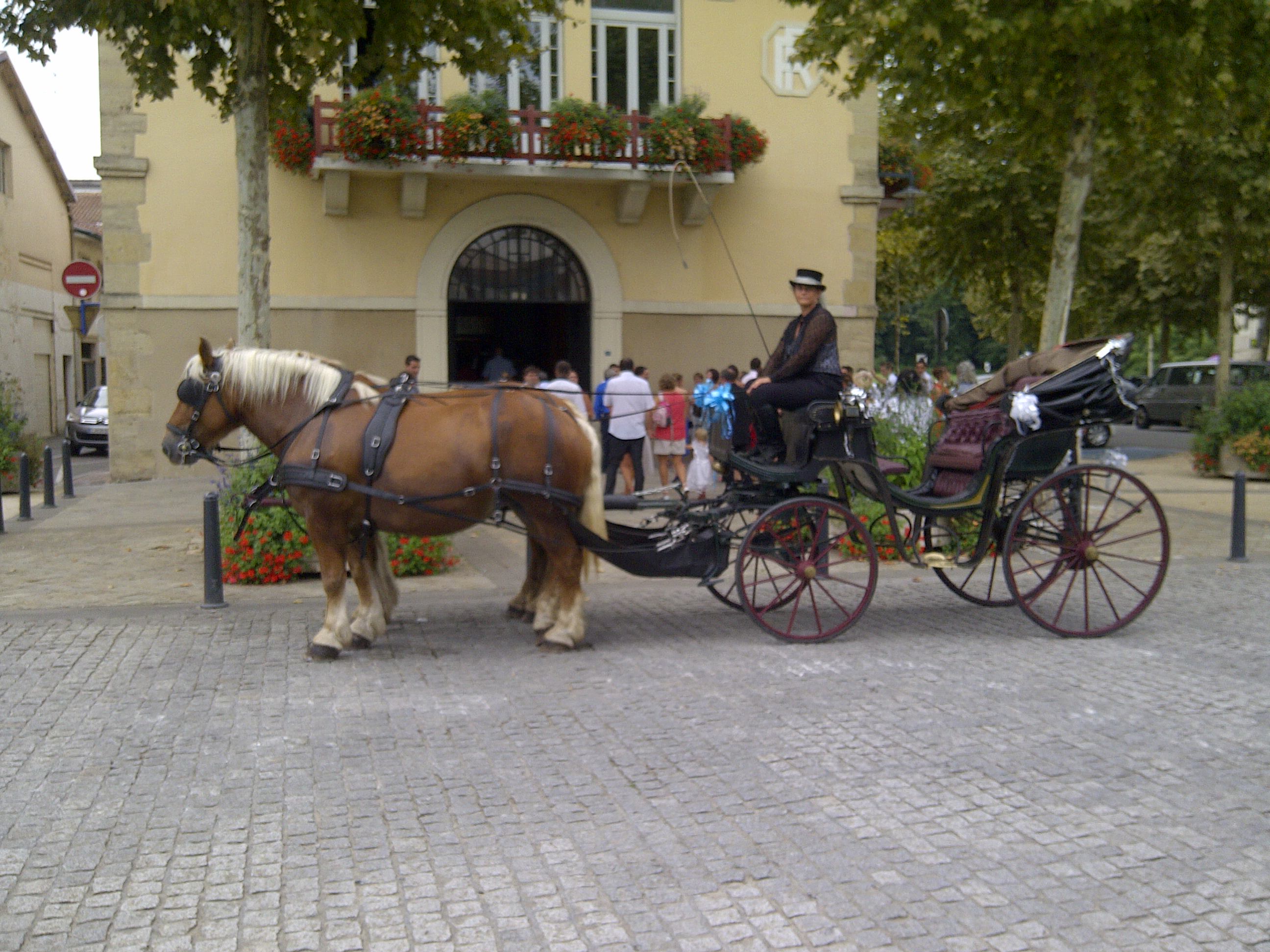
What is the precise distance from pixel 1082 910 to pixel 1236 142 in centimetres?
1772

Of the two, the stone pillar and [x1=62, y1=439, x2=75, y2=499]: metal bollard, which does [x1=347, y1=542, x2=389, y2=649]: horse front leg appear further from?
the stone pillar

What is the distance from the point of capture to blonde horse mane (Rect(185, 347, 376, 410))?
7379 mm

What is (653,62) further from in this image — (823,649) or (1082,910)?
(1082,910)

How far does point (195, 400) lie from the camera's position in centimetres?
736

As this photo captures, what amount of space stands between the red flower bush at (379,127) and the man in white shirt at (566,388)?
4074 mm

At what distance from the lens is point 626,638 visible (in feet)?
26.0

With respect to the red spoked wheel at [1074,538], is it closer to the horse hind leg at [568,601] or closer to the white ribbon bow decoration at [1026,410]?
the white ribbon bow decoration at [1026,410]

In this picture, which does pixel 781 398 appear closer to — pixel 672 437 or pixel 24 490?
pixel 672 437

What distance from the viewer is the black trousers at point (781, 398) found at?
25.7ft

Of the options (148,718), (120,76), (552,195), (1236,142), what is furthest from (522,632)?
(1236,142)

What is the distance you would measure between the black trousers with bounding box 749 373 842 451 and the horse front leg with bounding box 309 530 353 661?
9.14ft

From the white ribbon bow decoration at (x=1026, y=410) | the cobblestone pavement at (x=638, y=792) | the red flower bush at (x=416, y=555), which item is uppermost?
the white ribbon bow decoration at (x=1026, y=410)

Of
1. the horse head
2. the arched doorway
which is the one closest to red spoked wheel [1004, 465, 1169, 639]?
the horse head

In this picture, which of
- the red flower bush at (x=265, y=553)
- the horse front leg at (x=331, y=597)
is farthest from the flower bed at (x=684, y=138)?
the horse front leg at (x=331, y=597)
